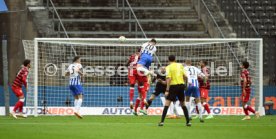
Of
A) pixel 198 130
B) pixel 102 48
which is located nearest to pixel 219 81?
pixel 102 48

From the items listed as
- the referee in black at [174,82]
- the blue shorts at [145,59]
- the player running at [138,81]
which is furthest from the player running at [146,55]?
the referee in black at [174,82]

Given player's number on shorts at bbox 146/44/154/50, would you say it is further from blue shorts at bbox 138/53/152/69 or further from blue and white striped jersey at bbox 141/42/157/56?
blue shorts at bbox 138/53/152/69

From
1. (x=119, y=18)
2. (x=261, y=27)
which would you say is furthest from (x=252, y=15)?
(x=119, y=18)

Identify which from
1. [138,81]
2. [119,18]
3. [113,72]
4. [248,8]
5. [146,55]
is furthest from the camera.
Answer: [248,8]

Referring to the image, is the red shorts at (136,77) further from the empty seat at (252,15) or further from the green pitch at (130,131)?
the empty seat at (252,15)

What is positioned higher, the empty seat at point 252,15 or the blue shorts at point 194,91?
the empty seat at point 252,15

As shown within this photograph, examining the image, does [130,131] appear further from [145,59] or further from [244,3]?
[244,3]

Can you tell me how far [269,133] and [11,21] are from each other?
2059 centimetres

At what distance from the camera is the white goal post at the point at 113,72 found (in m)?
34.3

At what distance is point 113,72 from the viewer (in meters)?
36.8

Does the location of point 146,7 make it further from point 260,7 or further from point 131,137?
point 131,137


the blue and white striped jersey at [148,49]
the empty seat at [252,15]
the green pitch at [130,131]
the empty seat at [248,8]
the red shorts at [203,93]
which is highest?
the empty seat at [248,8]

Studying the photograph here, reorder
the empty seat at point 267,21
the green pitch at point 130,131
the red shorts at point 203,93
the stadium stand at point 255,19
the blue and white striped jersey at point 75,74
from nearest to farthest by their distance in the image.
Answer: the green pitch at point 130,131 < the blue and white striped jersey at point 75,74 < the red shorts at point 203,93 < the stadium stand at point 255,19 < the empty seat at point 267,21

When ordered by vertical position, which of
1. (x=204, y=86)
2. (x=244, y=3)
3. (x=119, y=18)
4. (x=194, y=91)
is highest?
(x=244, y=3)
